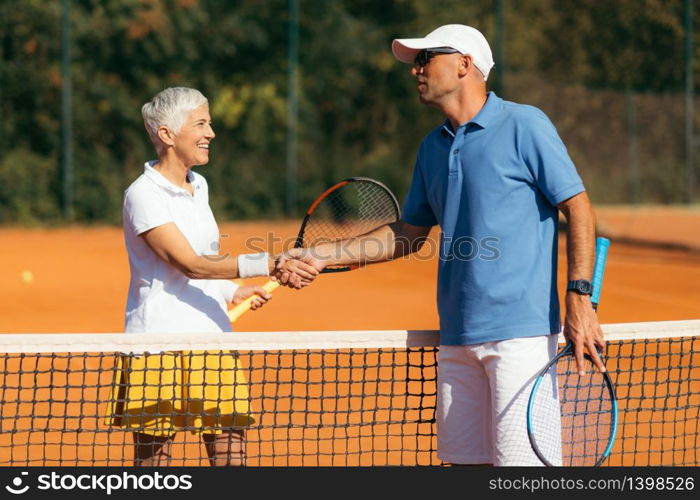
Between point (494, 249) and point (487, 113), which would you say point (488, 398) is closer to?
→ point (494, 249)

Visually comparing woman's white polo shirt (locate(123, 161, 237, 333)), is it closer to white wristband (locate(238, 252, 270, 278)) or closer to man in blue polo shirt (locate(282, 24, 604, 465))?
white wristband (locate(238, 252, 270, 278))

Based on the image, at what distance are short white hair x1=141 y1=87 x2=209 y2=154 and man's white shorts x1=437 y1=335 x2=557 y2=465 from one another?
113cm

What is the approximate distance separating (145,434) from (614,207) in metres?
17.9

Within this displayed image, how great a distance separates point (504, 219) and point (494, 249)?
9cm

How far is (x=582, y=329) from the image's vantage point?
3182 millimetres

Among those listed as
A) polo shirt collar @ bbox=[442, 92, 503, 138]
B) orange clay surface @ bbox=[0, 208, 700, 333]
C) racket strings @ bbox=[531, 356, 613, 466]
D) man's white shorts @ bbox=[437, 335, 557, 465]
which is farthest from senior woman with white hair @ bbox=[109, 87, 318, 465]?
orange clay surface @ bbox=[0, 208, 700, 333]

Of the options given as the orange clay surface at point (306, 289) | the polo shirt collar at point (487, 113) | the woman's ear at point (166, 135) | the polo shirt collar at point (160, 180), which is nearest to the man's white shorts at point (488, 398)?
the polo shirt collar at point (487, 113)

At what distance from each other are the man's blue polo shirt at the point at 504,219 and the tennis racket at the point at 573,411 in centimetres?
15

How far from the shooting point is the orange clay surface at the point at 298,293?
30.0 feet

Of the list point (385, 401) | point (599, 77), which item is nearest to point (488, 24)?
point (599, 77)

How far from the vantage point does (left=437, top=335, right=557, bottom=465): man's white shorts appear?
Answer: 3.24 meters

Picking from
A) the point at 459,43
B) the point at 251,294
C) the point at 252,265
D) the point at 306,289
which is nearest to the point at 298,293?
the point at 306,289

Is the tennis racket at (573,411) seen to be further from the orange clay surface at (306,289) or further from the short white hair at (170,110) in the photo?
the orange clay surface at (306,289)

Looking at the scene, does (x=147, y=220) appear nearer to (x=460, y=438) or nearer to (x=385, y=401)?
(x=460, y=438)
